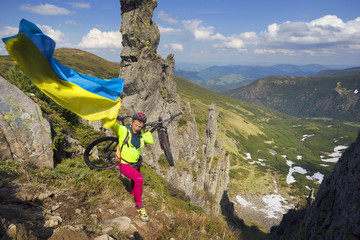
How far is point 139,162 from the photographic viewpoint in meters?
7.51

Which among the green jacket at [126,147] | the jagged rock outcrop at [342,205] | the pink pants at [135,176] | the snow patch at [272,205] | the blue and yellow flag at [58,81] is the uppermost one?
the blue and yellow flag at [58,81]

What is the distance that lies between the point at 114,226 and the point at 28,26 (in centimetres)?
684

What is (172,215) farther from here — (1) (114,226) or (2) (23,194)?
(2) (23,194)

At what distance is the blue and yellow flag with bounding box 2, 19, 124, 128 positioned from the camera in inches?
214

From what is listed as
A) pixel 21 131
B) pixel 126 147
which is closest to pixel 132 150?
pixel 126 147

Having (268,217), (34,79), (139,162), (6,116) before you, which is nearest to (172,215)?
(139,162)

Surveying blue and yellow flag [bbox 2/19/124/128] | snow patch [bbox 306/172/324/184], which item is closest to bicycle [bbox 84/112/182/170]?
blue and yellow flag [bbox 2/19/124/128]

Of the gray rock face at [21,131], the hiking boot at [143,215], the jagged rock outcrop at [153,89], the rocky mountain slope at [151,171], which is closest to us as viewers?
the rocky mountain slope at [151,171]

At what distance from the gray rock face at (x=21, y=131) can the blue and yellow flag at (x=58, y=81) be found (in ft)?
8.71

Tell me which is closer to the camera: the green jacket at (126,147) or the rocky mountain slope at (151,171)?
the rocky mountain slope at (151,171)

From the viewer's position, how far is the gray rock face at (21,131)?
739 cm

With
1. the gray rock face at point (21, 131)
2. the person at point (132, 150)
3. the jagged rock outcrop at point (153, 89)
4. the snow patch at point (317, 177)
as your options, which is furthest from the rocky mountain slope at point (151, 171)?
the snow patch at point (317, 177)

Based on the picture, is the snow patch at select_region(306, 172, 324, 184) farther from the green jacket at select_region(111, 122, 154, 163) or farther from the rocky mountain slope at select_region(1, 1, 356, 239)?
the green jacket at select_region(111, 122, 154, 163)

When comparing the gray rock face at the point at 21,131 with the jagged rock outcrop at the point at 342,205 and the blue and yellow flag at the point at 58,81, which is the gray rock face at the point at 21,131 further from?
the jagged rock outcrop at the point at 342,205
